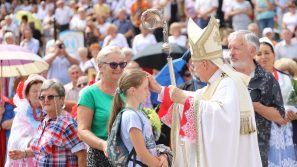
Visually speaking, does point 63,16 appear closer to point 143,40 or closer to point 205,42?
point 143,40

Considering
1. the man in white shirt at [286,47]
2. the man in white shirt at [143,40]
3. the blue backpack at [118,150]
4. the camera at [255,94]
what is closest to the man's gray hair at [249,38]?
the camera at [255,94]

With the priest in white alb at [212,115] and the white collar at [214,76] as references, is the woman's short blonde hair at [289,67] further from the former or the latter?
the white collar at [214,76]

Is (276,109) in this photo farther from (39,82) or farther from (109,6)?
(109,6)

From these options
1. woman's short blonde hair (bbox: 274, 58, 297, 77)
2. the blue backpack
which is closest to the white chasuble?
the blue backpack

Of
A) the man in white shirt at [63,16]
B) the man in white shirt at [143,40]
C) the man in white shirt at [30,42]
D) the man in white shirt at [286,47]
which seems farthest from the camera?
the man in white shirt at [63,16]

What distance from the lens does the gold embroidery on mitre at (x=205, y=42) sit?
19.2 ft

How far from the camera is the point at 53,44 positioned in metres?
15.7

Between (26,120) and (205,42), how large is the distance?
2.42 metres

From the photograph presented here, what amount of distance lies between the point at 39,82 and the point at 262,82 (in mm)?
2386

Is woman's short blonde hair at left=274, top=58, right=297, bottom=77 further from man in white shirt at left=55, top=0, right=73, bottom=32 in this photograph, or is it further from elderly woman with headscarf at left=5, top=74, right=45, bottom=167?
man in white shirt at left=55, top=0, right=73, bottom=32

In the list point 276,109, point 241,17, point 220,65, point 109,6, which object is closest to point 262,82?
point 276,109

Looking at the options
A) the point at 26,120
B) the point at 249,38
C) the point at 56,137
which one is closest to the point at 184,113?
the point at 249,38

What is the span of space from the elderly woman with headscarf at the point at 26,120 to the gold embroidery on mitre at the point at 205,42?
2183mm

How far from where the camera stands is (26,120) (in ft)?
24.6
